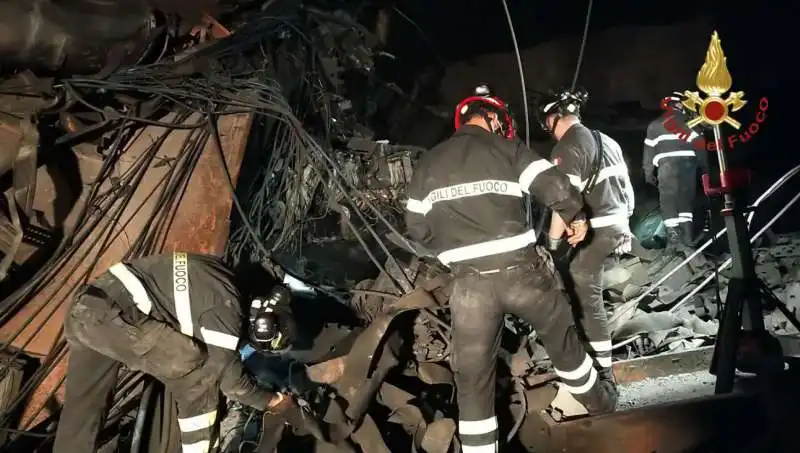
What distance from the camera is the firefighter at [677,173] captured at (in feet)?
18.7

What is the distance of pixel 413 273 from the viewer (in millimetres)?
4336

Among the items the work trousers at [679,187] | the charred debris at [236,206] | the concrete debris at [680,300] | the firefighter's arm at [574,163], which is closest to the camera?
the charred debris at [236,206]

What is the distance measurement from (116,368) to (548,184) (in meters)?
2.78

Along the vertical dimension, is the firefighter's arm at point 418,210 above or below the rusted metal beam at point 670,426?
above

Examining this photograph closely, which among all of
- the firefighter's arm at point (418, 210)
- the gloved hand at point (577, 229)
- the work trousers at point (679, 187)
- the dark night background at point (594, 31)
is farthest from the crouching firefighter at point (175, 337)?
the dark night background at point (594, 31)

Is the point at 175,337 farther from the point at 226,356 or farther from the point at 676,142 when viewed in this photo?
the point at 676,142

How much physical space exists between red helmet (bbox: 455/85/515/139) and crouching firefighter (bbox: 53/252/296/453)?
151 cm

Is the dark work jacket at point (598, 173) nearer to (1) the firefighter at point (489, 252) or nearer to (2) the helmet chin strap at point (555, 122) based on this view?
(2) the helmet chin strap at point (555, 122)

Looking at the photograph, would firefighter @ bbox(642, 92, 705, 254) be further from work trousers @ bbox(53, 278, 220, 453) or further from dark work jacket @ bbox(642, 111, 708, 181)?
work trousers @ bbox(53, 278, 220, 453)

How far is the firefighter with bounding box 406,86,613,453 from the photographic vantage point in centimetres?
322

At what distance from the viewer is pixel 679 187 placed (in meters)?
5.70

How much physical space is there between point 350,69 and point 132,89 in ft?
7.19

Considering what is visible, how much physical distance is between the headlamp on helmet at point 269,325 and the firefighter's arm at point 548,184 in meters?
1.54

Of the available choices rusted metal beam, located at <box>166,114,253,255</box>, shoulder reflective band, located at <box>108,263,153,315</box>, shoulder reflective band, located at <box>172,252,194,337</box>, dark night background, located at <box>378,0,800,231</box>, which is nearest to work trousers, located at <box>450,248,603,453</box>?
shoulder reflective band, located at <box>172,252,194,337</box>
